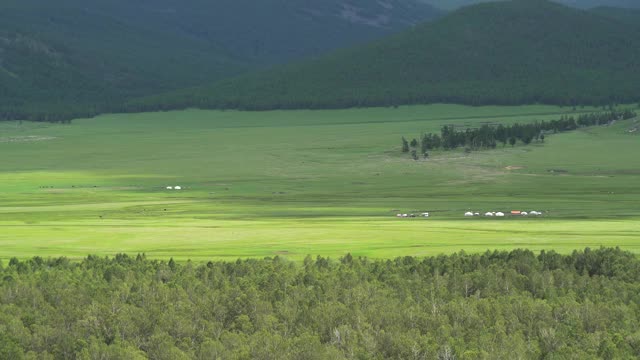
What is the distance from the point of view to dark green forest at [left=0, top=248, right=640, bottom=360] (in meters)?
70.5

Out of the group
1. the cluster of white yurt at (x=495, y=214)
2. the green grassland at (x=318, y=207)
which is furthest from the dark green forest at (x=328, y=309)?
the cluster of white yurt at (x=495, y=214)

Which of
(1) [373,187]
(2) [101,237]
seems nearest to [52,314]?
(2) [101,237]

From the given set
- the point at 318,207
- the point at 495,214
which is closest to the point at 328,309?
the point at 495,214

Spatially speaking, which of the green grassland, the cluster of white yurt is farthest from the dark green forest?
the cluster of white yurt

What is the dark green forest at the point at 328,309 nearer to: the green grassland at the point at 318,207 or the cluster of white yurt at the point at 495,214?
the green grassland at the point at 318,207

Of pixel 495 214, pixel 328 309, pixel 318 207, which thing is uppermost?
pixel 328 309

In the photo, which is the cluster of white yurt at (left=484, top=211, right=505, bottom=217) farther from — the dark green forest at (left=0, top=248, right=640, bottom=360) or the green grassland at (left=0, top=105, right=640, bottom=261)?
the dark green forest at (left=0, top=248, right=640, bottom=360)

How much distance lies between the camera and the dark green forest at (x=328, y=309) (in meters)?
70.5

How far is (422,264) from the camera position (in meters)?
94.4

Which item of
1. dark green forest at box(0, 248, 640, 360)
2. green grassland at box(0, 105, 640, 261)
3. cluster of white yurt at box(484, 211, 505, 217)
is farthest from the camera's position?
cluster of white yurt at box(484, 211, 505, 217)

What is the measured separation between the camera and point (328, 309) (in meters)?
78.2

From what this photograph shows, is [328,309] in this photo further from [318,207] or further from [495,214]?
[318,207]

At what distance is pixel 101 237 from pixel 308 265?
26.9 m

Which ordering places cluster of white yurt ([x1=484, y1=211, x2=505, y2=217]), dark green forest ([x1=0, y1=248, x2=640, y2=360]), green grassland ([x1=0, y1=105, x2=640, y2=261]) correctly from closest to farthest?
dark green forest ([x1=0, y1=248, x2=640, y2=360]), green grassland ([x1=0, y1=105, x2=640, y2=261]), cluster of white yurt ([x1=484, y1=211, x2=505, y2=217])
